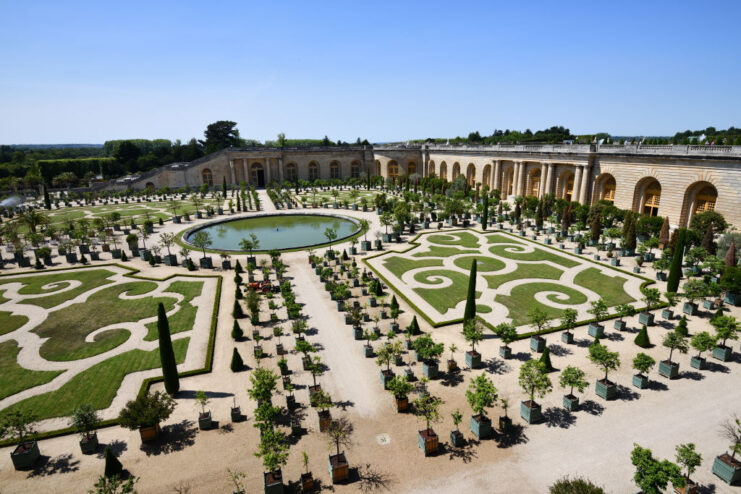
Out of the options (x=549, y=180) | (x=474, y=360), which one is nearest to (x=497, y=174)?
(x=549, y=180)

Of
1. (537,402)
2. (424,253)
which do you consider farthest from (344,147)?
(537,402)

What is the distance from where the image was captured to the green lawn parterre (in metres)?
29.5

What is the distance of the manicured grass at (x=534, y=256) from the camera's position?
40.0 m

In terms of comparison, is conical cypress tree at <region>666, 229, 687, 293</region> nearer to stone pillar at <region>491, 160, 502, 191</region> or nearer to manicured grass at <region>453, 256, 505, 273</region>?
manicured grass at <region>453, 256, 505, 273</region>

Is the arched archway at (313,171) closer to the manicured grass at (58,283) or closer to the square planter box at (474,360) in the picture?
the manicured grass at (58,283)

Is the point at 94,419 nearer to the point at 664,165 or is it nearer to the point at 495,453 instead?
the point at 495,453

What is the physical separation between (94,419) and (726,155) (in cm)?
5742

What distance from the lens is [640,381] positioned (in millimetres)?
20078

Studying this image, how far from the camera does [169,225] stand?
197 ft

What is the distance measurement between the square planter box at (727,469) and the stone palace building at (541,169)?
3741 centimetres

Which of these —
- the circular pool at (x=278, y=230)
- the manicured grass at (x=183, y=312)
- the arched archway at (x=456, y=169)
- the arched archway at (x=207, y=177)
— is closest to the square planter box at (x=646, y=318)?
the manicured grass at (x=183, y=312)

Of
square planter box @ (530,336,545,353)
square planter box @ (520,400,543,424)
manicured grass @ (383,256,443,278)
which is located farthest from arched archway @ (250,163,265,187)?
square planter box @ (520,400,543,424)

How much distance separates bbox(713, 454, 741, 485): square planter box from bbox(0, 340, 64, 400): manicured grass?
1276 inches

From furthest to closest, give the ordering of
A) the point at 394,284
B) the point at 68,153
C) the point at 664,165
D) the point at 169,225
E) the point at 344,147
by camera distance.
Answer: the point at 68,153
the point at 344,147
the point at 169,225
the point at 664,165
the point at 394,284
